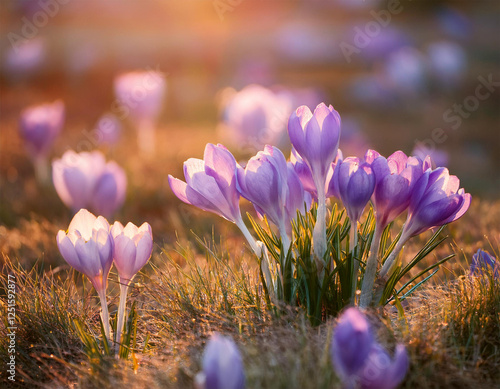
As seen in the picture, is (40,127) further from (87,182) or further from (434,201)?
(434,201)

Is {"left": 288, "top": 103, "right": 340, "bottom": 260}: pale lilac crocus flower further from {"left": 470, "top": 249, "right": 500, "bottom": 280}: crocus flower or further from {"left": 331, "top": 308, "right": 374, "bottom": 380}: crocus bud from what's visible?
{"left": 470, "top": 249, "right": 500, "bottom": 280}: crocus flower

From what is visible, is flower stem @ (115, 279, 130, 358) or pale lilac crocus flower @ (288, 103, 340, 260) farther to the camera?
flower stem @ (115, 279, 130, 358)

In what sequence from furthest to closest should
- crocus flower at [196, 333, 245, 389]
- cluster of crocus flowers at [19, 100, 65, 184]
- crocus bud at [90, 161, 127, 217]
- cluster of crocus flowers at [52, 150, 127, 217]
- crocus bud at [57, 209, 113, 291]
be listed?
cluster of crocus flowers at [19, 100, 65, 184], crocus bud at [90, 161, 127, 217], cluster of crocus flowers at [52, 150, 127, 217], crocus bud at [57, 209, 113, 291], crocus flower at [196, 333, 245, 389]

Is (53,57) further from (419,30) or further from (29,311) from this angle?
(29,311)

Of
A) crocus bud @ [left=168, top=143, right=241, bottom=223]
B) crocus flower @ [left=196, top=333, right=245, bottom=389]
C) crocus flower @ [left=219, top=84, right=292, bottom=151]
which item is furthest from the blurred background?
crocus flower @ [left=196, top=333, right=245, bottom=389]

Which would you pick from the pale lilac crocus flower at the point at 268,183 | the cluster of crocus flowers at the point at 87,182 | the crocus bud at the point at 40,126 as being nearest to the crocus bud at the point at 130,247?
the pale lilac crocus flower at the point at 268,183

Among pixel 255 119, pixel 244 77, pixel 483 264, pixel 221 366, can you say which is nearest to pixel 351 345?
pixel 221 366

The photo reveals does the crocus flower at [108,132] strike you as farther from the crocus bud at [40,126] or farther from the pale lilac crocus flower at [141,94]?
the crocus bud at [40,126]

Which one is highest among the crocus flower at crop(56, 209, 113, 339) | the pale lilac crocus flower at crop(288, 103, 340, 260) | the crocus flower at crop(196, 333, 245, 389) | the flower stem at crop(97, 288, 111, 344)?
the pale lilac crocus flower at crop(288, 103, 340, 260)
